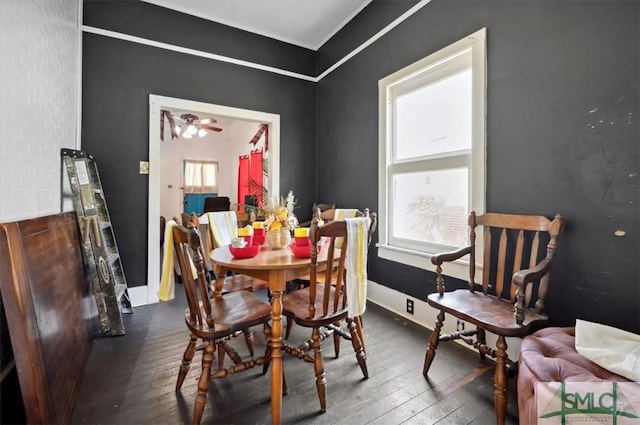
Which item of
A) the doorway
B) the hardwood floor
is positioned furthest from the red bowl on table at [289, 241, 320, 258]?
the doorway

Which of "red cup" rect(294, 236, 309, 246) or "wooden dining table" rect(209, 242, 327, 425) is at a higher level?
"red cup" rect(294, 236, 309, 246)

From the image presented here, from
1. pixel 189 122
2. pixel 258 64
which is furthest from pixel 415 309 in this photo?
pixel 189 122

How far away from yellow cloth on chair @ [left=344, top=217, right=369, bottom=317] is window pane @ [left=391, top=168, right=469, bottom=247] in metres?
1.14

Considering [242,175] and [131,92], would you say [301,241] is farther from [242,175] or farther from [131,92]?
[242,175]

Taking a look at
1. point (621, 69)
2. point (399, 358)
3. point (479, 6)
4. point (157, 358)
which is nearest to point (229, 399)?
point (157, 358)

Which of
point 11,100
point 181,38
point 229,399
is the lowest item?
point 229,399

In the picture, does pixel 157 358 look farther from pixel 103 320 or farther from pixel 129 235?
pixel 129 235

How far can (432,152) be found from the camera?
2.51m

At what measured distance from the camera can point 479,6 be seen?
2.07 metres

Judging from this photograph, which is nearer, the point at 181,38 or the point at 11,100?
the point at 11,100

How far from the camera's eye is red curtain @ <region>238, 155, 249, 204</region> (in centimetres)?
636

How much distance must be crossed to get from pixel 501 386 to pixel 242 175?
20.2ft

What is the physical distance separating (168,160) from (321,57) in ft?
15.1

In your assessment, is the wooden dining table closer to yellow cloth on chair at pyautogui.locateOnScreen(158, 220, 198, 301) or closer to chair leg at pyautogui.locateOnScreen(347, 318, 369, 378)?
yellow cloth on chair at pyautogui.locateOnScreen(158, 220, 198, 301)
